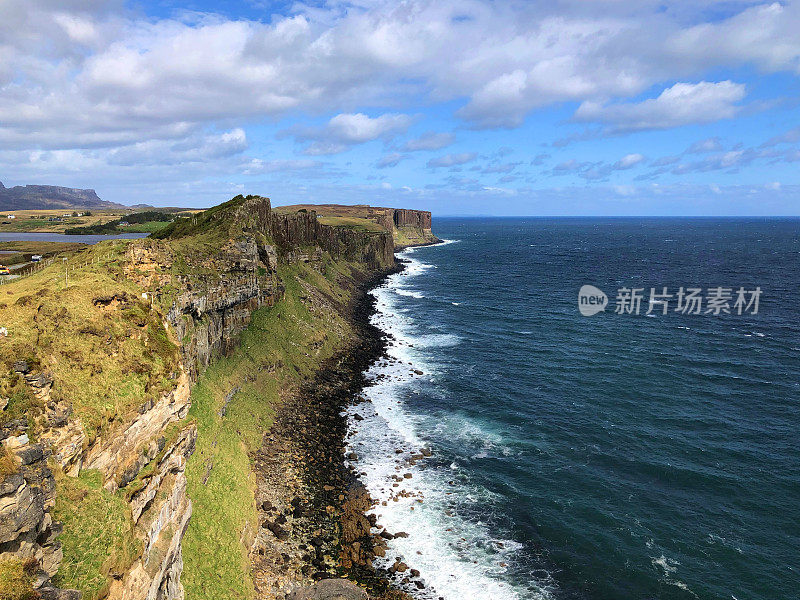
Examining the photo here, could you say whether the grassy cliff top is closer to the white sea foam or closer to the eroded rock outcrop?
the eroded rock outcrop

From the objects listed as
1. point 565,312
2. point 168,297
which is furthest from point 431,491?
point 565,312

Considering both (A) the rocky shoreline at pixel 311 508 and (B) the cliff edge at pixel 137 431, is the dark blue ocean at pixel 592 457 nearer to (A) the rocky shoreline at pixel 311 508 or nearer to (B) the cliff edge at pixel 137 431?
(A) the rocky shoreline at pixel 311 508

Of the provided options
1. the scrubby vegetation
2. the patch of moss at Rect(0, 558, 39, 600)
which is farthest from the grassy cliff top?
the scrubby vegetation

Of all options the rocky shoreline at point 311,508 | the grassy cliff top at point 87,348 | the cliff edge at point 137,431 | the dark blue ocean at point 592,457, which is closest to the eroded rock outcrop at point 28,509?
the cliff edge at point 137,431

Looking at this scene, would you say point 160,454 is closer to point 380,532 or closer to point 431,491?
point 380,532

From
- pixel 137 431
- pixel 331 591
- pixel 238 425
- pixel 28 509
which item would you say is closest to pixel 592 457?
pixel 331 591

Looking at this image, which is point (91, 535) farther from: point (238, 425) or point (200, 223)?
point (200, 223)

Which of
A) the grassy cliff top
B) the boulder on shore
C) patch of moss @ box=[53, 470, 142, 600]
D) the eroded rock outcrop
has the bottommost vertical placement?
the boulder on shore
